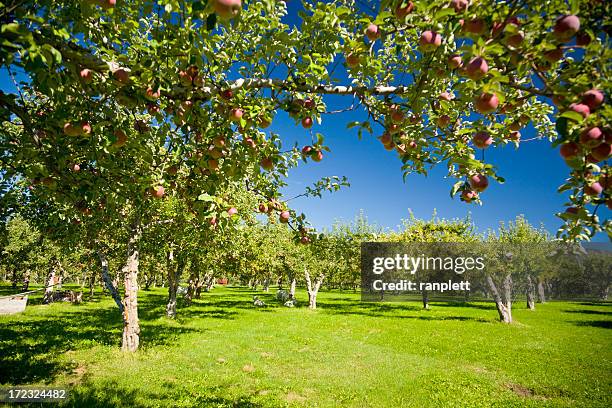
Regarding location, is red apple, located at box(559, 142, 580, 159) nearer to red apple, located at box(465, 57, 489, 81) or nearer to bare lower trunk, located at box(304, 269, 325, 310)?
red apple, located at box(465, 57, 489, 81)

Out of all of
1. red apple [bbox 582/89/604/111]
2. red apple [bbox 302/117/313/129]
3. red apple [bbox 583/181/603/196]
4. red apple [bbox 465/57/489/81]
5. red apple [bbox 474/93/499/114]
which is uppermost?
red apple [bbox 302/117/313/129]

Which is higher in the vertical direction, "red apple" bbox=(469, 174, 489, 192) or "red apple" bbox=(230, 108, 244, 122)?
"red apple" bbox=(230, 108, 244, 122)

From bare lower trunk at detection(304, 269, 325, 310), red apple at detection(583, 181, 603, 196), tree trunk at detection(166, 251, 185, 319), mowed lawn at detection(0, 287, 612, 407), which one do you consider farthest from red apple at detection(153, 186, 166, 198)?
bare lower trunk at detection(304, 269, 325, 310)

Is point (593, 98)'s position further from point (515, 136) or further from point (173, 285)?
point (173, 285)

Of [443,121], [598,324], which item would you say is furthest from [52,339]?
[598,324]

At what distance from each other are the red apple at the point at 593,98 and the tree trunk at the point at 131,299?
1354 cm

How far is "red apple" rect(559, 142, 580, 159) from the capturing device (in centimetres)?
228

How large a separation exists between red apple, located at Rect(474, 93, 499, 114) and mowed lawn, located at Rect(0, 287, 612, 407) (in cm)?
858

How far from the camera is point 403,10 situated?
9.16 ft

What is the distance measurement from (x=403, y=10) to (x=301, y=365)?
12210 mm

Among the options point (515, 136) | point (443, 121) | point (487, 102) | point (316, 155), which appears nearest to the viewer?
point (487, 102)

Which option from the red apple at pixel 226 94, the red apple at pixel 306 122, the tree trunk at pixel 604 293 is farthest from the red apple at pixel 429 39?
the tree trunk at pixel 604 293

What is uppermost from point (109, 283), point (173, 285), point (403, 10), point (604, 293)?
point (403, 10)

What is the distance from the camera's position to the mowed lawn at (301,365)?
936 centimetres
